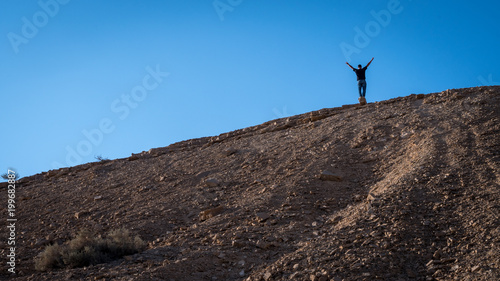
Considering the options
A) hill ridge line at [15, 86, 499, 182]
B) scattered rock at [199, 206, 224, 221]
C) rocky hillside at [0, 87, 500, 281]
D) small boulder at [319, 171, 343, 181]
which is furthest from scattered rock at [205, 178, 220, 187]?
hill ridge line at [15, 86, 499, 182]

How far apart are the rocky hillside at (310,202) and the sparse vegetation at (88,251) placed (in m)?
0.30

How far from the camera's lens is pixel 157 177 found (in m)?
12.9

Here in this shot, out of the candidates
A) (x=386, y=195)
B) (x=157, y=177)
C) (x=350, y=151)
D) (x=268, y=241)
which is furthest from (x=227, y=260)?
(x=157, y=177)

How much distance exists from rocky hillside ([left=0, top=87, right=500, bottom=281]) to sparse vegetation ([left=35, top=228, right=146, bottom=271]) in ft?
0.99

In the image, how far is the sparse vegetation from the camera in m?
7.73

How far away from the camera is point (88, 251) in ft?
25.5

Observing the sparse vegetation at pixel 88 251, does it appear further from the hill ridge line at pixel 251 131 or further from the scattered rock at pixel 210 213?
the hill ridge line at pixel 251 131

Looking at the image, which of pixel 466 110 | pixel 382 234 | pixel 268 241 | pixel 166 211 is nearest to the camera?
pixel 382 234

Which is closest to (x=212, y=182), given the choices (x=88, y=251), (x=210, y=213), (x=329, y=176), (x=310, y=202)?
(x=210, y=213)

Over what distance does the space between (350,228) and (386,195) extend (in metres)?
1.26

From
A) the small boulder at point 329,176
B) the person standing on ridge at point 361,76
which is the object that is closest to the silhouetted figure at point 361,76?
the person standing on ridge at point 361,76

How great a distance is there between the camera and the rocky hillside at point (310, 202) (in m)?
6.52

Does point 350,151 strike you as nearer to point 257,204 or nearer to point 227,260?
point 257,204

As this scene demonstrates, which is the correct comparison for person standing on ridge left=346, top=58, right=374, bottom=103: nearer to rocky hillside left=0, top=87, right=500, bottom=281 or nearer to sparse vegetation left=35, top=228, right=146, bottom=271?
rocky hillside left=0, top=87, right=500, bottom=281
